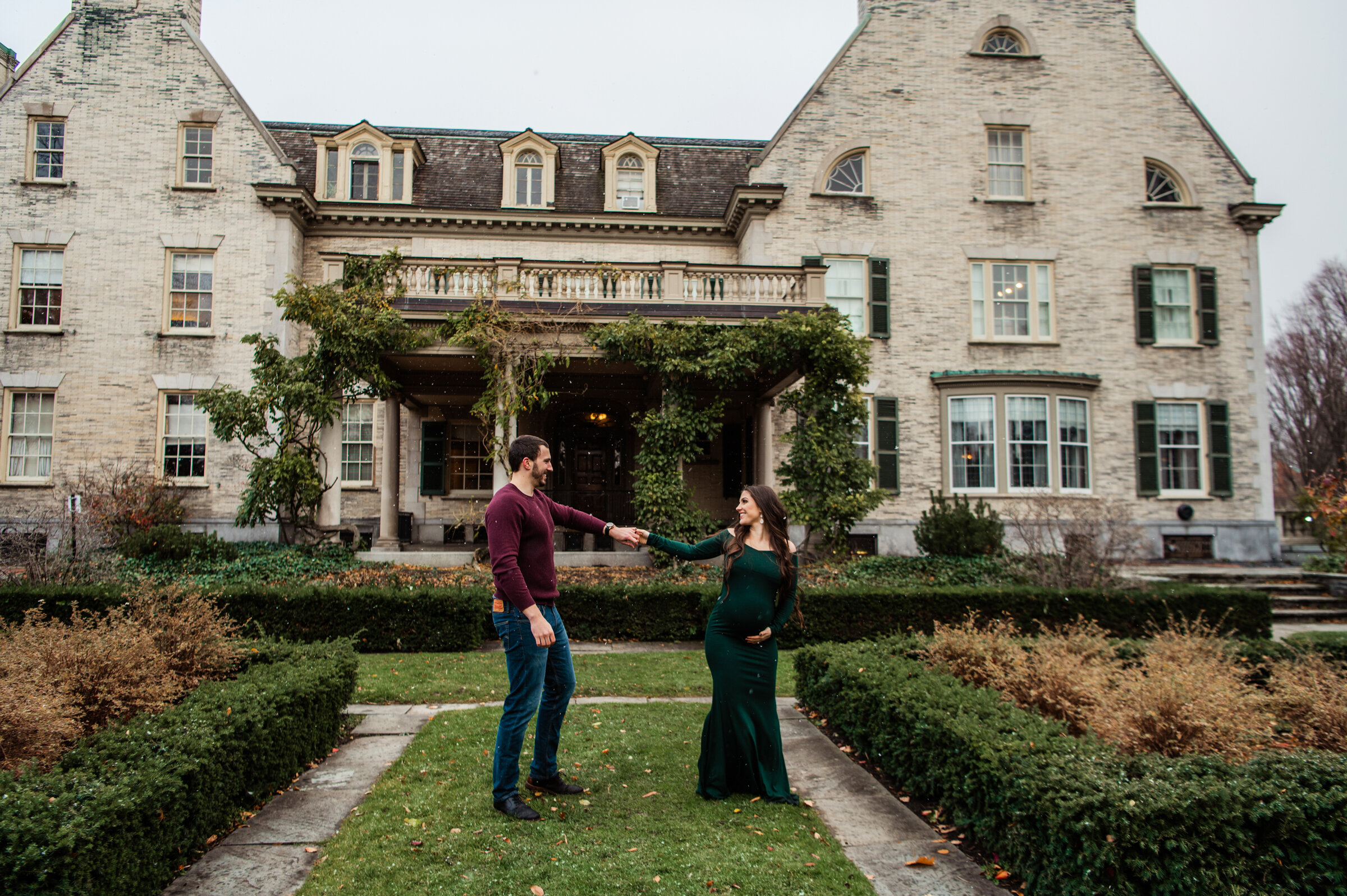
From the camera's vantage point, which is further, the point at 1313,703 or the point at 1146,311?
the point at 1146,311

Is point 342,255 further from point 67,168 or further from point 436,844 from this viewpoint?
point 436,844

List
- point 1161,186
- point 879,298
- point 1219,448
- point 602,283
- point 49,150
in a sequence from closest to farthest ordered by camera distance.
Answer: point 602,283, point 49,150, point 879,298, point 1219,448, point 1161,186

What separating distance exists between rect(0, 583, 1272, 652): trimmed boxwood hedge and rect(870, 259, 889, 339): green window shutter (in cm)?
918

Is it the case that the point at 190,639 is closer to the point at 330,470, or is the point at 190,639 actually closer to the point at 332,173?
the point at 330,470

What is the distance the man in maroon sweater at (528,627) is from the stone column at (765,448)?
1117cm

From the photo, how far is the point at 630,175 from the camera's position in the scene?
2056 cm

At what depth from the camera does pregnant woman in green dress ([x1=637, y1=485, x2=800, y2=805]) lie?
4547mm

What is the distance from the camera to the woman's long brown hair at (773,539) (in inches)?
182

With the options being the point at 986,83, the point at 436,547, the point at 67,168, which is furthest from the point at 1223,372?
the point at 67,168

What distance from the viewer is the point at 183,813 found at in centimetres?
357

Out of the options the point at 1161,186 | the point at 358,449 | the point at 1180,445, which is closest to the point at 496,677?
the point at 358,449

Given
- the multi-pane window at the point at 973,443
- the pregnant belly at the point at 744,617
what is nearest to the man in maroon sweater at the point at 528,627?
the pregnant belly at the point at 744,617

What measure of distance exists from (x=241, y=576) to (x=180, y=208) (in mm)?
11406

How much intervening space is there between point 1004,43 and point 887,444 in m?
11.3
